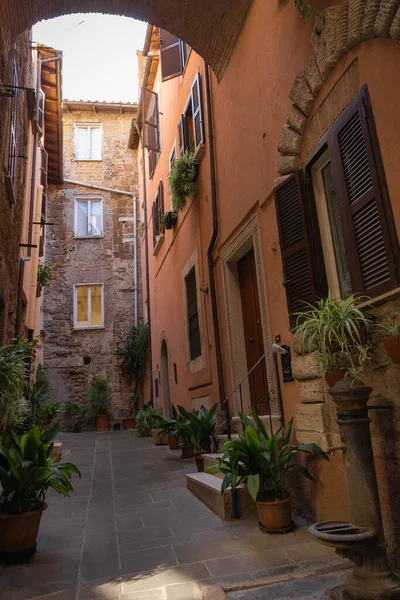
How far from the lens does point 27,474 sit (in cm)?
342

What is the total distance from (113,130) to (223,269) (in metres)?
13.2

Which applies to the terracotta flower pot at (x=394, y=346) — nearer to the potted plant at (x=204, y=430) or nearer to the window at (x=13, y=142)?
the potted plant at (x=204, y=430)

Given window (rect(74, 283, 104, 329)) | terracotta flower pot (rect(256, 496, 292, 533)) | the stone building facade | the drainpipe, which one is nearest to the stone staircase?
terracotta flower pot (rect(256, 496, 292, 533))

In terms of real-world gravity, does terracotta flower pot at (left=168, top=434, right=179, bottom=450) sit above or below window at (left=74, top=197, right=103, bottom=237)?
below

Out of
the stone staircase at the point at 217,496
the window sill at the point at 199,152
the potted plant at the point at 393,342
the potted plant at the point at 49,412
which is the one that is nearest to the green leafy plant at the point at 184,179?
the window sill at the point at 199,152

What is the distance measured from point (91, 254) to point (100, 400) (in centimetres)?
525

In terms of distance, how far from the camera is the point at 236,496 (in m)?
4.05

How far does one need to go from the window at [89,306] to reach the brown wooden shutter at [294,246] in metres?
12.0

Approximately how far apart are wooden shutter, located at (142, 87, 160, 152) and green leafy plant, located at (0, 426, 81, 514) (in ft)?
31.8

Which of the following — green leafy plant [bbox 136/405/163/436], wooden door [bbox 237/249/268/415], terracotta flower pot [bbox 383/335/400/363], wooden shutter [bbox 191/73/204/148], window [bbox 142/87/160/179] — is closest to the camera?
terracotta flower pot [bbox 383/335/400/363]

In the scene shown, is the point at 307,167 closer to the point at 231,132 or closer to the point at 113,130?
the point at 231,132

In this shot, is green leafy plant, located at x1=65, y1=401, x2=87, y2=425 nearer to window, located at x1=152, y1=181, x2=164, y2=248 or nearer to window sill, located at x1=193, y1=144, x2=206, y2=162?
window, located at x1=152, y1=181, x2=164, y2=248

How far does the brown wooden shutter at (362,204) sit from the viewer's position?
2.99m

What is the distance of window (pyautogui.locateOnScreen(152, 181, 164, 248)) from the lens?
38.0ft
